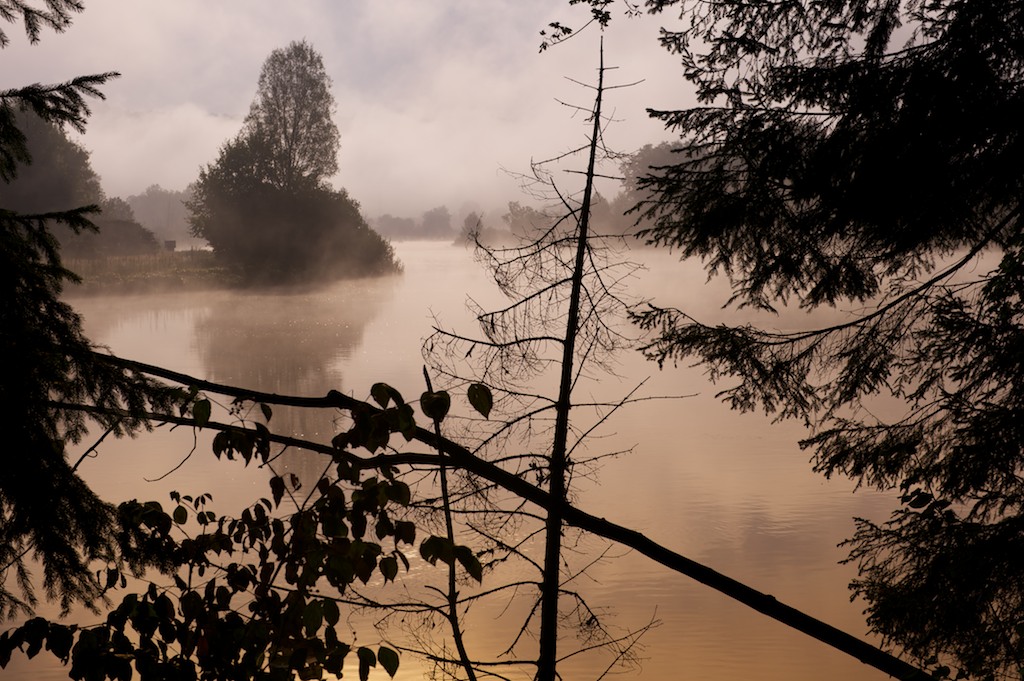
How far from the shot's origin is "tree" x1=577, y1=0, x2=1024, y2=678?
15.9ft

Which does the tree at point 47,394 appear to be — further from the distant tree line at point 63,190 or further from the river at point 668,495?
the distant tree line at point 63,190

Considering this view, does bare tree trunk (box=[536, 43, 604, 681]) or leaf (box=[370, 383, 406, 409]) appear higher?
bare tree trunk (box=[536, 43, 604, 681])

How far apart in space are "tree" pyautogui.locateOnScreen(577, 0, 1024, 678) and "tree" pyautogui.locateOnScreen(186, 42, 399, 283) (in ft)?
94.0

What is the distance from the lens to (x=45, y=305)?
3.67 metres

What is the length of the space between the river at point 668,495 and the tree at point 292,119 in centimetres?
903

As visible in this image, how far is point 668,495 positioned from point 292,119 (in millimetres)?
26372

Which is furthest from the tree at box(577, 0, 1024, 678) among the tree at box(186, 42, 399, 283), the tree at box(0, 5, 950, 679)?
the tree at box(186, 42, 399, 283)

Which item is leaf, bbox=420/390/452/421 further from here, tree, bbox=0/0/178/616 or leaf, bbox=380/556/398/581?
tree, bbox=0/0/178/616

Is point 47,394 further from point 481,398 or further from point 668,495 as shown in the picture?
point 668,495

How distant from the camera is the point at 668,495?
1154 cm

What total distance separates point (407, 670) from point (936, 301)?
5.29 meters

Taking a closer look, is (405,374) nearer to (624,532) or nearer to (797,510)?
(797,510)

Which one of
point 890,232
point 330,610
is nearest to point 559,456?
point 330,610

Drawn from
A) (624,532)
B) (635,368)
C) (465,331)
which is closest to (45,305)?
(624,532)
